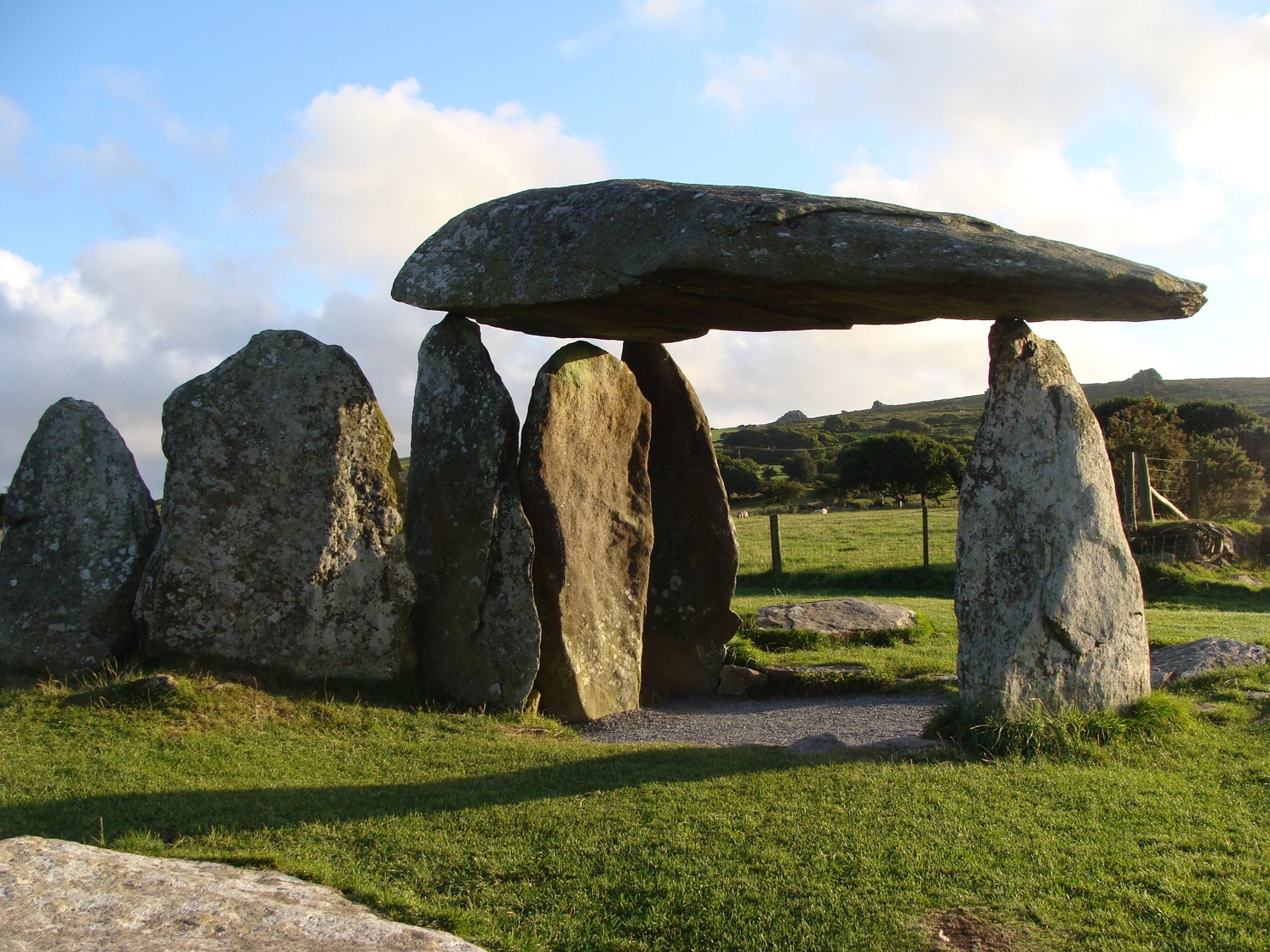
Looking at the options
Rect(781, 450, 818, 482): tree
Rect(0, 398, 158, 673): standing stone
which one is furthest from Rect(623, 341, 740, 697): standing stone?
Rect(781, 450, 818, 482): tree

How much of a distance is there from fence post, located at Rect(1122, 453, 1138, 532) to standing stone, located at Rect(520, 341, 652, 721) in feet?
50.2

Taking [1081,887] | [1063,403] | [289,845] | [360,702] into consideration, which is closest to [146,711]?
[360,702]

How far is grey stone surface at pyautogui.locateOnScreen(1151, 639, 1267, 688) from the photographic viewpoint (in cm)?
1173

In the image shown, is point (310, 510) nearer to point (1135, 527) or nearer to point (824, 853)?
point (824, 853)

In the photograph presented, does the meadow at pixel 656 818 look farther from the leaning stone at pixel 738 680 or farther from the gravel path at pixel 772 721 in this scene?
the leaning stone at pixel 738 680

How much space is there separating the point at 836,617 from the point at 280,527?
29.2ft

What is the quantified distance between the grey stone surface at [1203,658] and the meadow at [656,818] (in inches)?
28.5

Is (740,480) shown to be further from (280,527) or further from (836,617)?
(280,527)

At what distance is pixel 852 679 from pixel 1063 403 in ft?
16.3

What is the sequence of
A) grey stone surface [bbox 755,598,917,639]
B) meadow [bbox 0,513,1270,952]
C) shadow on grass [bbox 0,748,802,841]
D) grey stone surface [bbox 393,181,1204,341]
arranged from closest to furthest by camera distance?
meadow [bbox 0,513,1270,952]
shadow on grass [bbox 0,748,802,841]
grey stone surface [bbox 393,181,1204,341]
grey stone surface [bbox 755,598,917,639]

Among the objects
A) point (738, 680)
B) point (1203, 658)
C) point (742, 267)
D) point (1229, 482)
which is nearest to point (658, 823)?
point (742, 267)

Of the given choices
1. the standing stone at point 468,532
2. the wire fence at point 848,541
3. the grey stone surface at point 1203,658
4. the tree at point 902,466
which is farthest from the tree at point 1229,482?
the standing stone at point 468,532

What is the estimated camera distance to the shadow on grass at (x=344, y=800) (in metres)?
6.95

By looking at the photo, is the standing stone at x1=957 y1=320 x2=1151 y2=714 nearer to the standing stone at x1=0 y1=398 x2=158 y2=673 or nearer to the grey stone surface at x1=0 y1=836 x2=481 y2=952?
the grey stone surface at x1=0 y1=836 x2=481 y2=952
